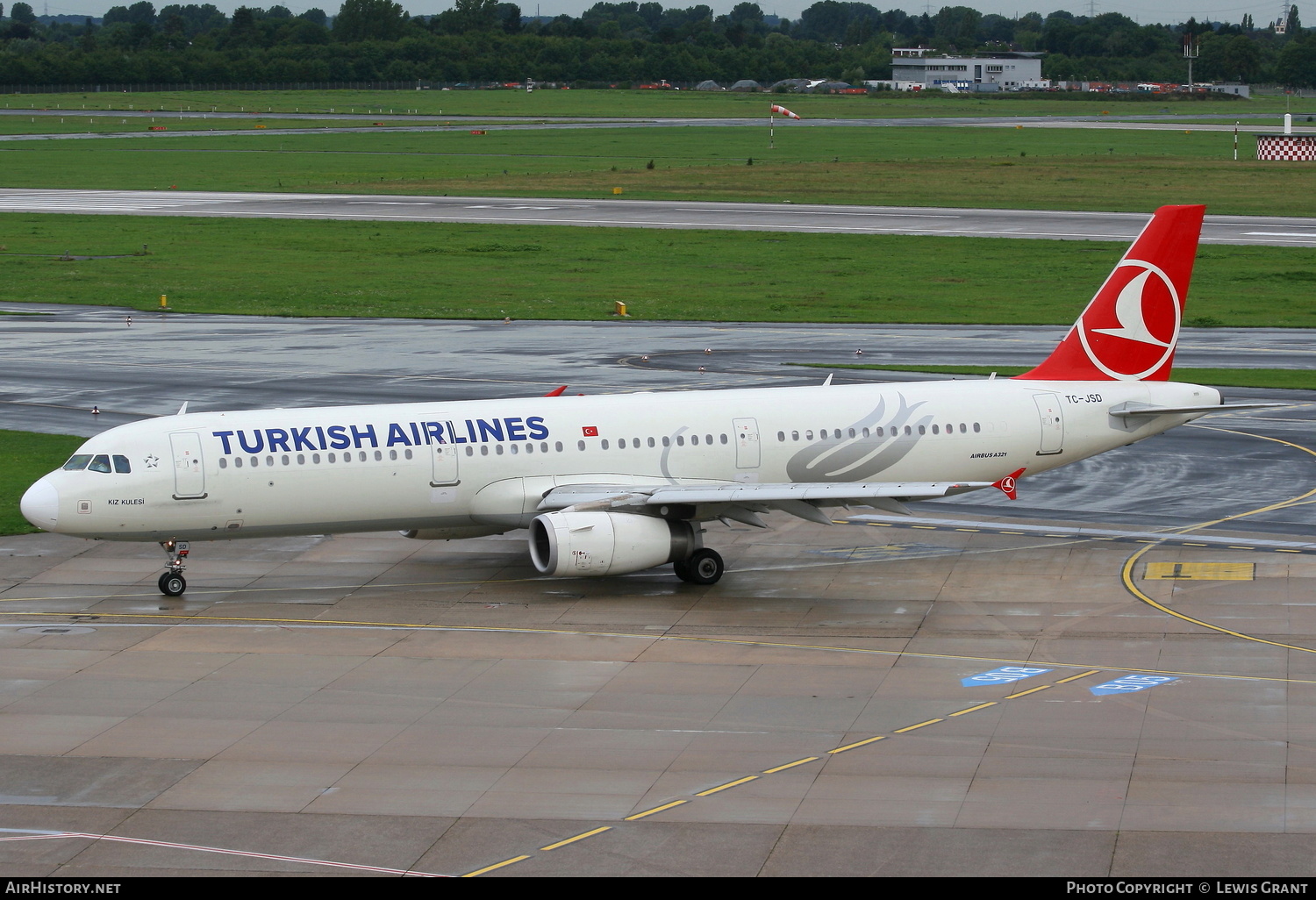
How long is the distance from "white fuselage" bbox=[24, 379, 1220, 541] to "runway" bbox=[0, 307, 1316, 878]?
6.94 ft

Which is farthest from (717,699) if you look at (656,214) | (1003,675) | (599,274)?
(656,214)

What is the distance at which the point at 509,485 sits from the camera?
36.3 metres

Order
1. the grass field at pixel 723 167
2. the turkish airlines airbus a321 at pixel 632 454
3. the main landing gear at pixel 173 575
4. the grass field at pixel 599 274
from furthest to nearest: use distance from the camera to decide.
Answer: the grass field at pixel 723 167
the grass field at pixel 599 274
the main landing gear at pixel 173 575
the turkish airlines airbus a321 at pixel 632 454

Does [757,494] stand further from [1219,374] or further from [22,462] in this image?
[1219,374]

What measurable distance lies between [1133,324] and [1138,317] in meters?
0.24

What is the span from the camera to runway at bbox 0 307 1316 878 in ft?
73.0

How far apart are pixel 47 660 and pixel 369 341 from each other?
39.6m

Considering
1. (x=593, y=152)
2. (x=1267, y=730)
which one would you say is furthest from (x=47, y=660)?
(x=593, y=152)

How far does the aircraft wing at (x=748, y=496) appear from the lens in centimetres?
3381

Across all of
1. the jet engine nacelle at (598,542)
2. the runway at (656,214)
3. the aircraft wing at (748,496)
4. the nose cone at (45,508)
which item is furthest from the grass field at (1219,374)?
the runway at (656,214)

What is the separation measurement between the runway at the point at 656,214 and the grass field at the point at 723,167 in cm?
493

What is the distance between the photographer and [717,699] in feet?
93.3

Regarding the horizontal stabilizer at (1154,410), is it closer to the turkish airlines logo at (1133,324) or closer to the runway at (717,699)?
the turkish airlines logo at (1133,324)

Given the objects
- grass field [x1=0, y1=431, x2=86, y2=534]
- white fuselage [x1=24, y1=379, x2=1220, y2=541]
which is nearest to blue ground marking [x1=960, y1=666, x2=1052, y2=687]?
white fuselage [x1=24, y1=379, x2=1220, y2=541]
